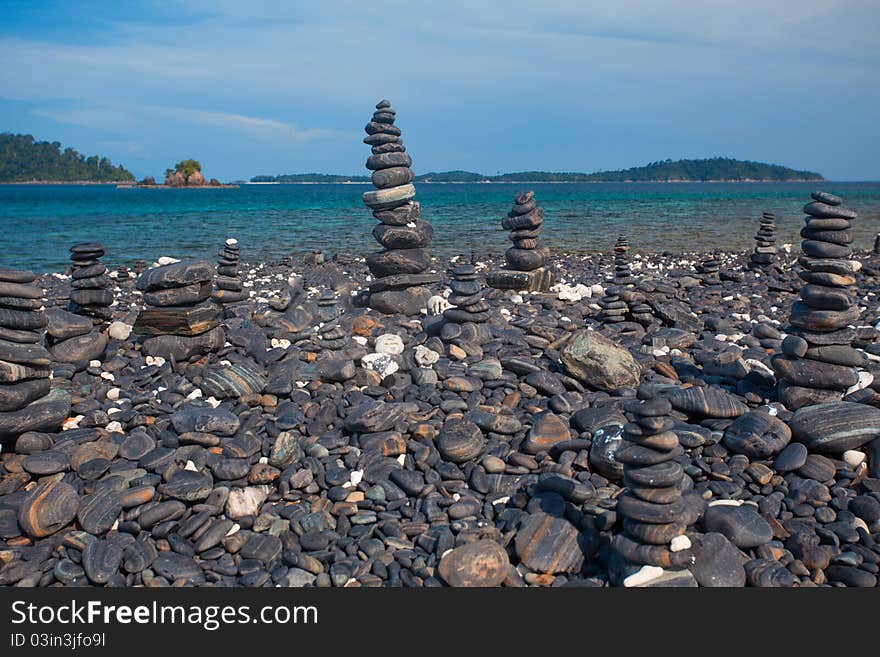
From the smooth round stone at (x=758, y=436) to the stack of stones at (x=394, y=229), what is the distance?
26.4 feet

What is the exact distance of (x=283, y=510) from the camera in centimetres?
633

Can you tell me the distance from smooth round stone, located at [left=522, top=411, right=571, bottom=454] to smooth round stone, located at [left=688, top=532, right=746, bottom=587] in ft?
6.90

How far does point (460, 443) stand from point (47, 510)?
4166 millimetres

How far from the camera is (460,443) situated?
703cm

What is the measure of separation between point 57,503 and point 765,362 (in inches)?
386

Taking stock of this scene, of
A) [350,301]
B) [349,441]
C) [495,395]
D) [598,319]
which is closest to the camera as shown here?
[349,441]

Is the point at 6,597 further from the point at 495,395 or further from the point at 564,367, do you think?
the point at 564,367

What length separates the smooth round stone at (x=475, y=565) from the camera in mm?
5125

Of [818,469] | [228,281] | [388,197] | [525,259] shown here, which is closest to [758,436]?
[818,469]

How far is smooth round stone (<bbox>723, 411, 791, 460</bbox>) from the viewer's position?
266 inches

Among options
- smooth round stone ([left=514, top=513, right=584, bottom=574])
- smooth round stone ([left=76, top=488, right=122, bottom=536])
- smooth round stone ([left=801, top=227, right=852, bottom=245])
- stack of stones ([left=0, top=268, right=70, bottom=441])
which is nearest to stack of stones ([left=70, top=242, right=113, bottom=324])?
stack of stones ([left=0, top=268, right=70, bottom=441])

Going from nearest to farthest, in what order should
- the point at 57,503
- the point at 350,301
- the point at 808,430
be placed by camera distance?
the point at 57,503 < the point at 808,430 < the point at 350,301

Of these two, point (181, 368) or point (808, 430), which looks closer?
point (808, 430)

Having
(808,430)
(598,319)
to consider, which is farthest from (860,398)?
(598,319)
